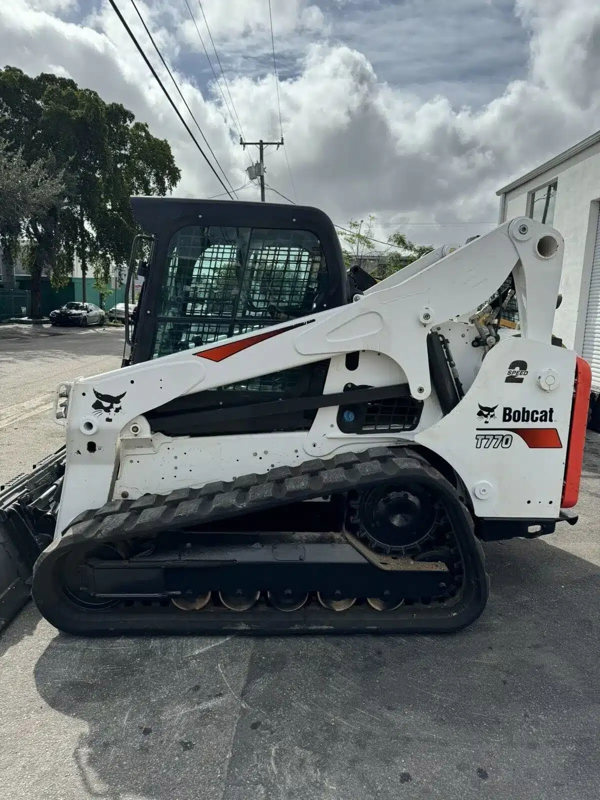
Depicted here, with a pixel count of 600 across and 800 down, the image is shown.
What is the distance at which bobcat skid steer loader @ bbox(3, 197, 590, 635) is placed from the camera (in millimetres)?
3182

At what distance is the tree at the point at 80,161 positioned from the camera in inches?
952

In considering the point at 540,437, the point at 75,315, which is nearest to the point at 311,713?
the point at 540,437

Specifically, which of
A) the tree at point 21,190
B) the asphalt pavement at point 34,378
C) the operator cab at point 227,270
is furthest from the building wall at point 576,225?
the tree at point 21,190

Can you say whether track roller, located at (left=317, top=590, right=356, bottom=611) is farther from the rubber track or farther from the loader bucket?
the loader bucket

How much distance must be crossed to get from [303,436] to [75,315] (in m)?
A: 29.5

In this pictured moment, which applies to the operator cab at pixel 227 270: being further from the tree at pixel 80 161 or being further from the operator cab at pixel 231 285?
the tree at pixel 80 161

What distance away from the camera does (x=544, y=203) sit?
42.5 feet

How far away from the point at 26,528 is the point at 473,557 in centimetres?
264

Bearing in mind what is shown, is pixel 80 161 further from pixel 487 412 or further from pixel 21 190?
pixel 487 412

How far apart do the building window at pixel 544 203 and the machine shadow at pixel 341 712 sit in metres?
11.2

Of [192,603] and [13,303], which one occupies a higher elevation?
[13,303]

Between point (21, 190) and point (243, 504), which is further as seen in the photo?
point (21, 190)

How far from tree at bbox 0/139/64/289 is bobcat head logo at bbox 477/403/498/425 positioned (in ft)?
68.5

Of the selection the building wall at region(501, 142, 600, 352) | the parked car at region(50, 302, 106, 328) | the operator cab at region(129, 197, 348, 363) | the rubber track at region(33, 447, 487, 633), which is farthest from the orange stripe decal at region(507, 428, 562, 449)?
the parked car at region(50, 302, 106, 328)
